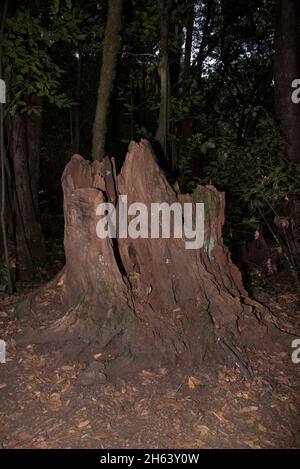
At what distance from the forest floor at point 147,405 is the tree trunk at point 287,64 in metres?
4.62

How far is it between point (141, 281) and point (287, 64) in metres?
5.44

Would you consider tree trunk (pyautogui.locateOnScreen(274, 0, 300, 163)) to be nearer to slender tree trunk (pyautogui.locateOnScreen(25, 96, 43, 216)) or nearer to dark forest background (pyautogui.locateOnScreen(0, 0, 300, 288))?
dark forest background (pyautogui.locateOnScreen(0, 0, 300, 288))

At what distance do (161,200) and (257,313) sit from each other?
1.72 m

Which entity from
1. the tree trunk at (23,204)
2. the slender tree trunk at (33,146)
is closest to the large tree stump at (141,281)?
the tree trunk at (23,204)

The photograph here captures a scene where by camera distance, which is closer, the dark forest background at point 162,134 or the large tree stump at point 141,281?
the large tree stump at point 141,281

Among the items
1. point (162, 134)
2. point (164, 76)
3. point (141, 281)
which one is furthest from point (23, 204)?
point (141, 281)

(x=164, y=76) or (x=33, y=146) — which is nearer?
(x=164, y=76)

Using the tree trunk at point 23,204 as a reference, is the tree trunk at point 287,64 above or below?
above

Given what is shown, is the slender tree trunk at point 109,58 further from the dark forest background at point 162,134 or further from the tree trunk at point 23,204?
the tree trunk at point 23,204

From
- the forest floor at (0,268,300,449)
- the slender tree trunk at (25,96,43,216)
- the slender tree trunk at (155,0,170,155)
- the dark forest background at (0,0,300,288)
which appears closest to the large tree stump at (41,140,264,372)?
the forest floor at (0,268,300,449)

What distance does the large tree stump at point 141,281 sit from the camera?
14.1ft

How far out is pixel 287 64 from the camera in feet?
25.4

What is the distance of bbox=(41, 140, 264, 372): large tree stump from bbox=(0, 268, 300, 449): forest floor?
0.28 meters

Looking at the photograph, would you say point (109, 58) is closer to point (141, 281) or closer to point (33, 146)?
point (141, 281)
